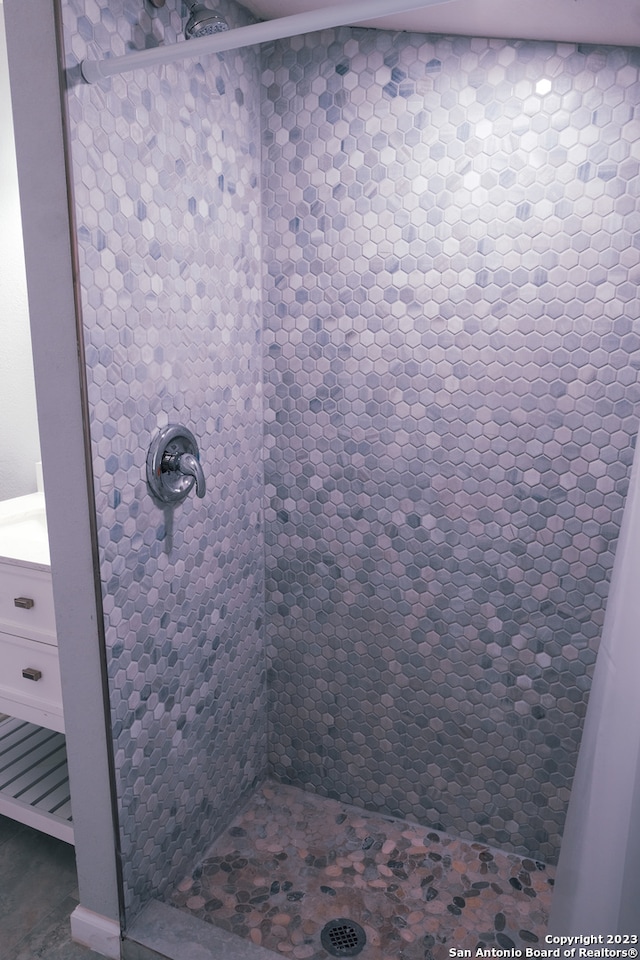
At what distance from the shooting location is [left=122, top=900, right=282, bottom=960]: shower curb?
1.50 meters

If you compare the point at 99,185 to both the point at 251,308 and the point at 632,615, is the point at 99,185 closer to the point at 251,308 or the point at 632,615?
the point at 251,308

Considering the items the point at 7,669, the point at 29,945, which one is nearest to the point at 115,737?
the point at 7,669

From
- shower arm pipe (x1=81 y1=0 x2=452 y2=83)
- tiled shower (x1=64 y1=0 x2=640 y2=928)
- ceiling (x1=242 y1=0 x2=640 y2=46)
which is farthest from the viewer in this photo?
tiled shower (x1=64 y1=0 x2=640 y2=928)

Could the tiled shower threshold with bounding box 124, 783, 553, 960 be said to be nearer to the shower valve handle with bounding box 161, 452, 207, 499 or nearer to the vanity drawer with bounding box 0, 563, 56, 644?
the vanity drawer with bounding box 0, 563, 56, 644

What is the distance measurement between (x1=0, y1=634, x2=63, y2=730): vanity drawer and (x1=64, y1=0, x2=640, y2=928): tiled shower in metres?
0.28

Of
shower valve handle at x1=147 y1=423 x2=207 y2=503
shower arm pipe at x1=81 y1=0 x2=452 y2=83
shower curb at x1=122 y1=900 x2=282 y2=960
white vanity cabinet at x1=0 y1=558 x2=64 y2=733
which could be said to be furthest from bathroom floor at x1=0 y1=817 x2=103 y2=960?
shower arm pipe at x1=81 y1=0 x2=452 y2=83

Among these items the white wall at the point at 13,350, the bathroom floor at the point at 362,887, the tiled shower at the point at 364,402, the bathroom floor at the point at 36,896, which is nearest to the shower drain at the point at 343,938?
the bathroom floor at the point at 362,887

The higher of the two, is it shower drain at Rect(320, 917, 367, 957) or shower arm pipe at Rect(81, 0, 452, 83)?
shower arm pipe at Rect(81, 0, 452, 83)

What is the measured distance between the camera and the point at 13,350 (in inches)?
89.4

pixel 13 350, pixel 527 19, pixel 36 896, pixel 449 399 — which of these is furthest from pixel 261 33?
pixel 36 896

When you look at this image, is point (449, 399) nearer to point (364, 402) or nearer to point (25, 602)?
point (364, 402)

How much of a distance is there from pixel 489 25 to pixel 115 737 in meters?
1.69

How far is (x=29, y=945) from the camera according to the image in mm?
1569

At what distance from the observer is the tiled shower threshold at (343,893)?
5.04ft
